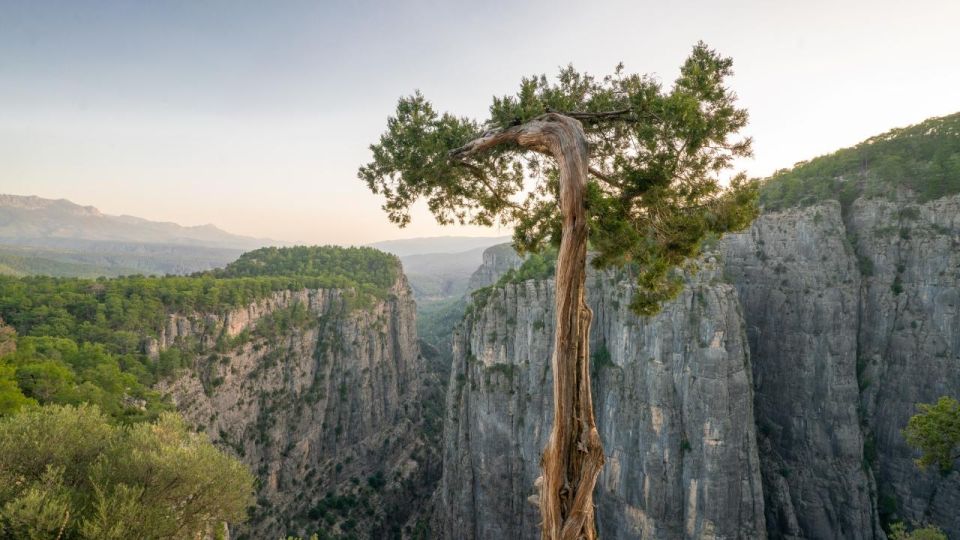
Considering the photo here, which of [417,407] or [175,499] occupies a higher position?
[175,499]

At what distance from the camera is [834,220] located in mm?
42500

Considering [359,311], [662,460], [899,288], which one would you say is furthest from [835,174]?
[359,311]

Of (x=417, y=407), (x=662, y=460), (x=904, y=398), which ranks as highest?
(x=904, y=398)

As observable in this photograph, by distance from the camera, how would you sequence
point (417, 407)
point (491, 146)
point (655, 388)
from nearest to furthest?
point (491, 146), point (655, 388), point (417, 407)

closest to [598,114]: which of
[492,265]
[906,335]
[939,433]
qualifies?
[939,433]

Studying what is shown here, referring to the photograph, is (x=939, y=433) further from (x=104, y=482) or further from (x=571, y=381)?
(x=104, y=482)

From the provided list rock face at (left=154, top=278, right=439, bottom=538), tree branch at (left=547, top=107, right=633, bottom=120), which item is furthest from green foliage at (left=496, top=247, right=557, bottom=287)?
tree branch at (left=547, top=107, right=633, bottom=120)

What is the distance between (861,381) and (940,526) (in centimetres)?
1226

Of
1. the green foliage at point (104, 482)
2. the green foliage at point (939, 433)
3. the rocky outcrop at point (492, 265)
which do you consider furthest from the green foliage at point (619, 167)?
the rocky outcrop at point (492, 265)

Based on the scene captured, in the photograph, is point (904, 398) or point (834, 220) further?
point (834, 220)

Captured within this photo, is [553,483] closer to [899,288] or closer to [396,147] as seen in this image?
[396,147]

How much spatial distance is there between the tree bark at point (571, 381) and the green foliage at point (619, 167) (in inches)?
19.5

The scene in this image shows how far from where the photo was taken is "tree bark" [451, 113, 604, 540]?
27.1ft

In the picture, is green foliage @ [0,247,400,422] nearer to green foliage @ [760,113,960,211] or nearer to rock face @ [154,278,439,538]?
rock face @ [154,278,439,538]
